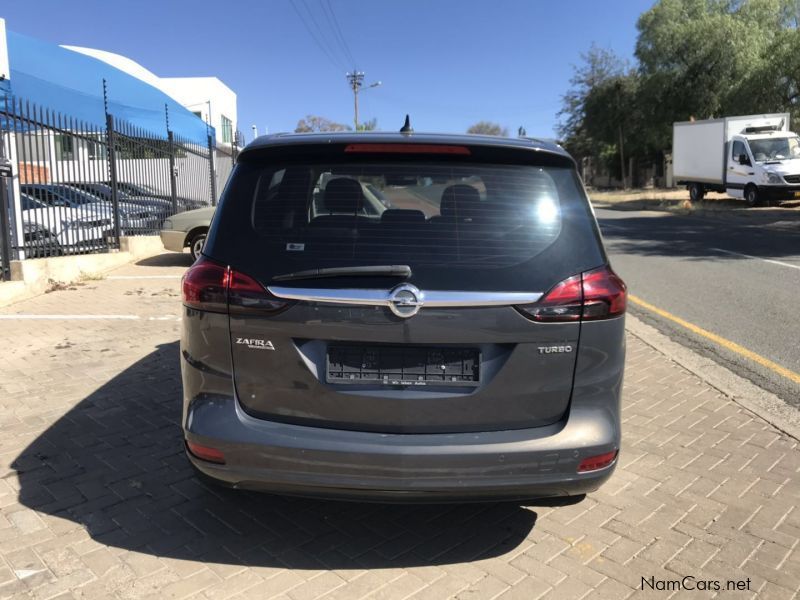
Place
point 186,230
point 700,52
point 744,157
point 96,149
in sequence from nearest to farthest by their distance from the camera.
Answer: point 96,149
point 186,230
point 744,157
point 700,52

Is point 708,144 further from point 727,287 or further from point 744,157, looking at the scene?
point 727,287

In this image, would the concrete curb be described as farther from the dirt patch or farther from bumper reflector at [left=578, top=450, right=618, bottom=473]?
the dirt patch

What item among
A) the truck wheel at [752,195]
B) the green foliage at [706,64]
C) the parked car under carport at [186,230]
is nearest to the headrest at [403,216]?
the parked car under carport at [186,230]

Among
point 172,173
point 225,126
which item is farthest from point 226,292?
point 225,126

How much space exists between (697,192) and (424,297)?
1182 inches

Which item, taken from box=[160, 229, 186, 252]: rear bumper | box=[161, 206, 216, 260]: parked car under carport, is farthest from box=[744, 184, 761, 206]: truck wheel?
box=[160, 229, 186, 252]: rear bumper

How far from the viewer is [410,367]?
2656 millimetres

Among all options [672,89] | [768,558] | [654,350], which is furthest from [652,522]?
[672,89]

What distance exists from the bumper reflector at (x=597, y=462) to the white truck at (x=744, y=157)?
24.4 metres

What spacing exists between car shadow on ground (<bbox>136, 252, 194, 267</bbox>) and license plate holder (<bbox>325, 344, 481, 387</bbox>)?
10.5m

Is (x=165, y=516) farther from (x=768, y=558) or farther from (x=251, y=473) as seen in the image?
(x=768, y=558)

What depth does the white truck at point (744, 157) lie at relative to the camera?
77.6ft

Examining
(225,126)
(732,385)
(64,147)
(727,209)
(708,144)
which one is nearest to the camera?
(732,385)

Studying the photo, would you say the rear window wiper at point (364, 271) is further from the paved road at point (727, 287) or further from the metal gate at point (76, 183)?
the metal gate at point (76, 183)
